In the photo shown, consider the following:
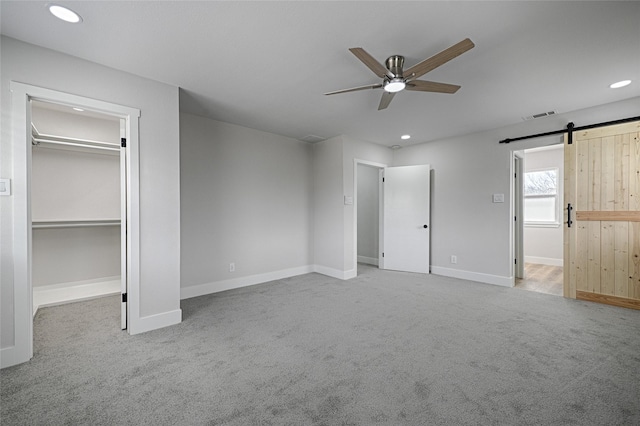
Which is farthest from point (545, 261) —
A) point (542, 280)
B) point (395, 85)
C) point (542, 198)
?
point (395, 85)

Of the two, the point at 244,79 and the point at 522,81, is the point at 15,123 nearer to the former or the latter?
the point at 244,79

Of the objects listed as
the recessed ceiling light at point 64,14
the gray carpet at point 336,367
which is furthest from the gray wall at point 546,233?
the recessed ceiling light at point 64,14

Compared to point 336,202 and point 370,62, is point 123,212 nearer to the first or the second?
point 370,62

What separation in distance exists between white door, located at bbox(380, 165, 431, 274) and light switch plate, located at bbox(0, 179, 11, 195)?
518 centimetres

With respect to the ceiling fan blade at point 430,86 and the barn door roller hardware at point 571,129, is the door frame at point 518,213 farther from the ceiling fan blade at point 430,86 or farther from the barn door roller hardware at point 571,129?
the ceiling fan blade at point 430,86

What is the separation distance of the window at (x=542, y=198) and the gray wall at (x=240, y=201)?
5219 millimetres

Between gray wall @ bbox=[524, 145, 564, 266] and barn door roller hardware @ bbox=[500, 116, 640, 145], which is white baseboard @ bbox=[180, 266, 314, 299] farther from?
gray wall @ bbox=[524, 145, 564, 266]

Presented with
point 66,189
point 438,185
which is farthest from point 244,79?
point 438,185

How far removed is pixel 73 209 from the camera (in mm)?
3881

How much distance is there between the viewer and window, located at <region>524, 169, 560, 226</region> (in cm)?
597

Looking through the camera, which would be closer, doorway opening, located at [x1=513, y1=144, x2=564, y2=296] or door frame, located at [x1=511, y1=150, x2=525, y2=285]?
door frame, located at [x1=511, y1=150, x2=525, y2=285]

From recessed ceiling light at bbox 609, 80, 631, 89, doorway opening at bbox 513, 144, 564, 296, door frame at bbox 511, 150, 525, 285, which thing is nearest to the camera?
recessed ceiling light at bbox 609, 80, 631, 89

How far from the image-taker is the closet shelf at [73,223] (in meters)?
3.40

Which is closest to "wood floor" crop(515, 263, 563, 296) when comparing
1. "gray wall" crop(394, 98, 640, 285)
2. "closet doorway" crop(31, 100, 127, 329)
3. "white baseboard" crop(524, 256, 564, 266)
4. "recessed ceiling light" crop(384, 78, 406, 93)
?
"white baseboard" crop(524, 256, 564, 266)
